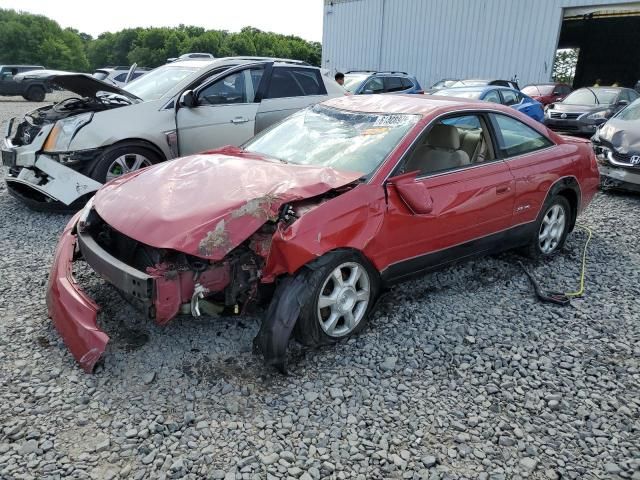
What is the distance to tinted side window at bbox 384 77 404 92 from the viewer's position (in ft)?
40.9

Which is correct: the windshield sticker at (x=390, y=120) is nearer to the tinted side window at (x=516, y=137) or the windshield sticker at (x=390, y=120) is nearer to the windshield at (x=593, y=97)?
the tinted side window at (x=516, y=137)

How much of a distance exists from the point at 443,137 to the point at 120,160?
11.7ft

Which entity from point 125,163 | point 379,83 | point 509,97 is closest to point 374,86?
Result: point 379,83

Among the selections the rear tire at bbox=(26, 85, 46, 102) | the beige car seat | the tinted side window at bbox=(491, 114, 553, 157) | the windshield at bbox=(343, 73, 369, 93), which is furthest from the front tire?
the rear tire at bbox=(26, 85, 46, 102)

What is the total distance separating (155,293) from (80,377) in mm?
699

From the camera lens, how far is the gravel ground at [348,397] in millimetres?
2324

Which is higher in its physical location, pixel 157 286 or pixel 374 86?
pixel 374 86

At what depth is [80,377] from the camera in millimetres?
2822

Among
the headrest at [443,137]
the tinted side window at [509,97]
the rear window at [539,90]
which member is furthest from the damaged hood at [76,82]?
the rear window at [539,90]

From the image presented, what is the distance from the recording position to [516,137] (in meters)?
4.28

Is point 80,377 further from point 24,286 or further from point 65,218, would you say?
point 65,218

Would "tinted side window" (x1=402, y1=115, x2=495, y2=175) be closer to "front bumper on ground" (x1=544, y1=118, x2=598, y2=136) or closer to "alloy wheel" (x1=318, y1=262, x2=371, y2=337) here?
"alloy wheel" (x1=318, y1=262, x2=371, y2=337)

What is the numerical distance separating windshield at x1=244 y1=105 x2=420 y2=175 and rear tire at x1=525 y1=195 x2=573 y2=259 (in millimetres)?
1698

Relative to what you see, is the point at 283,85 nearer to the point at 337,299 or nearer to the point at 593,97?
the point at 337,299
